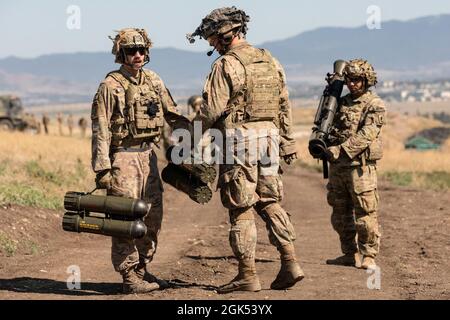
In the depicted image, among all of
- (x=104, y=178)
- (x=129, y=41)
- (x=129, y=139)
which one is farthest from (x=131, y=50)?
(x=104, y=178)

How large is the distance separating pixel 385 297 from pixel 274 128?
1686mm

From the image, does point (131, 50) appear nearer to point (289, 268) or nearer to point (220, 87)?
point (220, 87)

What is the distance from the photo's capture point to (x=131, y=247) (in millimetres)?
8398

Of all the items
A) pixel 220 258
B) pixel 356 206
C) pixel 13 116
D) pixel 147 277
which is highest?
pixel 356 206

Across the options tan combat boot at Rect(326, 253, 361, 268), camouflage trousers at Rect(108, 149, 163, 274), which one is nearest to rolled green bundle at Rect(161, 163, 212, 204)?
camouflage trousers at Rect(108, 149, 163, 274)

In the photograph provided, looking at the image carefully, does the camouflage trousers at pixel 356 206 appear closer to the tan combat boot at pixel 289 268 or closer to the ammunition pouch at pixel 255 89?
the tan combat boot at pixel 289 268

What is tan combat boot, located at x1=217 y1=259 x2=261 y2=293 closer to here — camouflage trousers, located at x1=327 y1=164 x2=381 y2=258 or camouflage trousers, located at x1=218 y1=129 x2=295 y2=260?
camouflage trousers, located at x1=218 y1=129 x2=295 y2=260

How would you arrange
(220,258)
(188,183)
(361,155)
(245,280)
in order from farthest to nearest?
(220,258) → (361,155) → (188,183) → (245,280)

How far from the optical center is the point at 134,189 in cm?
843

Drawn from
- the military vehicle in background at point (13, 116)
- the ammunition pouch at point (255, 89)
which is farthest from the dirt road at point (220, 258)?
the military vehicle in background at point (13, 116)

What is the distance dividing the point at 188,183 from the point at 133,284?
1010 millimetres

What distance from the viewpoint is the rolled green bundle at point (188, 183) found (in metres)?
8.29

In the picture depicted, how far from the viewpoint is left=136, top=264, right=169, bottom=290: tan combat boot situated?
8.66 metres

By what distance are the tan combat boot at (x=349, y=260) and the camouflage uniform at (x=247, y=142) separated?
211 centimetres
